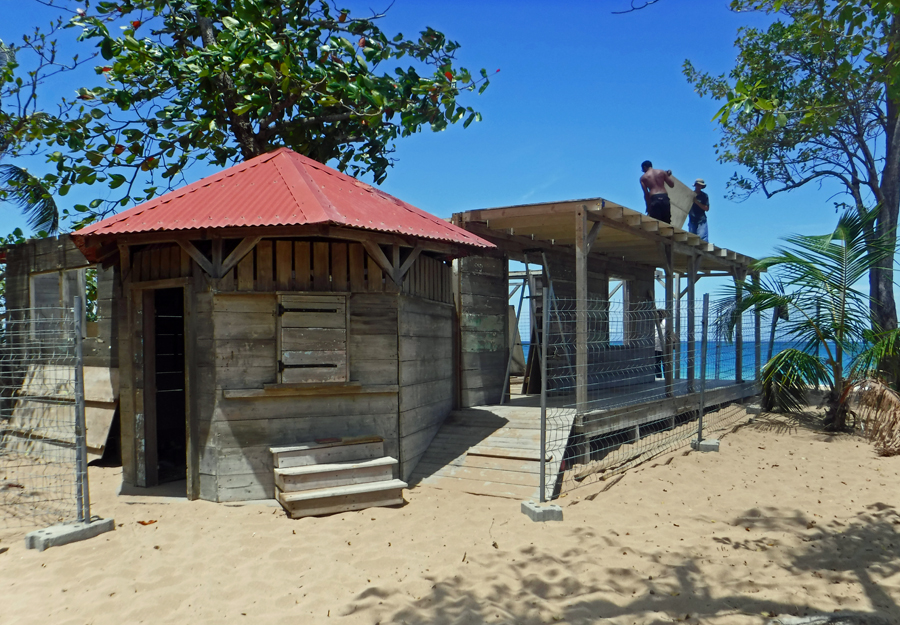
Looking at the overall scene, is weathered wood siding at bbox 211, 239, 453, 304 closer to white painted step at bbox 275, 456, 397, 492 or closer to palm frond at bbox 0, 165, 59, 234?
white painted step at bbox 275, 456, 397, 492

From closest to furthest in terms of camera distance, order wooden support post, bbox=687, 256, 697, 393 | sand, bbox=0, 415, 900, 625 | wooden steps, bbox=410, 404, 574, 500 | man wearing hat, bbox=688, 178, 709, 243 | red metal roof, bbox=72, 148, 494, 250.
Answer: sand, bbox=0, 415, 900, 625, red metal roof, bbox=72, 148, 494, 250, wooden steps, bbox=410, 404, 574, 500, wooden support post, bbox=687, 256, 697, 393, man wearing hat, bbox=688, 178, 709, 243

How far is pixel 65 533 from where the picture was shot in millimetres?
5414

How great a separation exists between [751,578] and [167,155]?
1138 cm

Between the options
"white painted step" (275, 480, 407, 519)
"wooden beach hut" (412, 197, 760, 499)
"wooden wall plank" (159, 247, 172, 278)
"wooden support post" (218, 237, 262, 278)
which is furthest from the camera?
"wooden beach hut" (412, 197, 760, 499)

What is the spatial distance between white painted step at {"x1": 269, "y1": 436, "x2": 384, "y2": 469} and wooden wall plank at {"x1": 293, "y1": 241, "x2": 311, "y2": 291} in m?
1.66

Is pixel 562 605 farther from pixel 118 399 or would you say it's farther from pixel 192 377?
pixel 118 399

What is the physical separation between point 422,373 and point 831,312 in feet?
21.7

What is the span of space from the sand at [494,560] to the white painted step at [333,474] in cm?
34

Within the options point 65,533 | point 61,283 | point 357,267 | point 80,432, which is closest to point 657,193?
point 357,267

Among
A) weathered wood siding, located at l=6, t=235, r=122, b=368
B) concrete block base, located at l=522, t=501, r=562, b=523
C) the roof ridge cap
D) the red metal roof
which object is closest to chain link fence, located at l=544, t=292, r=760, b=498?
concrete block base, located at l=522, t=501, r=562, b=523

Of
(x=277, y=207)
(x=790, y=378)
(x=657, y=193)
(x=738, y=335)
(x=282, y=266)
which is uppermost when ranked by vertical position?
(x=657, y=193)

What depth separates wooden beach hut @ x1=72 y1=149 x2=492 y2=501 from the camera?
6.63m

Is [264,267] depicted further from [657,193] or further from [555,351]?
[657,193]

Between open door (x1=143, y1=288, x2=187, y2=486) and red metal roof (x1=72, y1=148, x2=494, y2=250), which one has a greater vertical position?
red metal roof (x1=72, y1=148, x2=494, y2=250)
